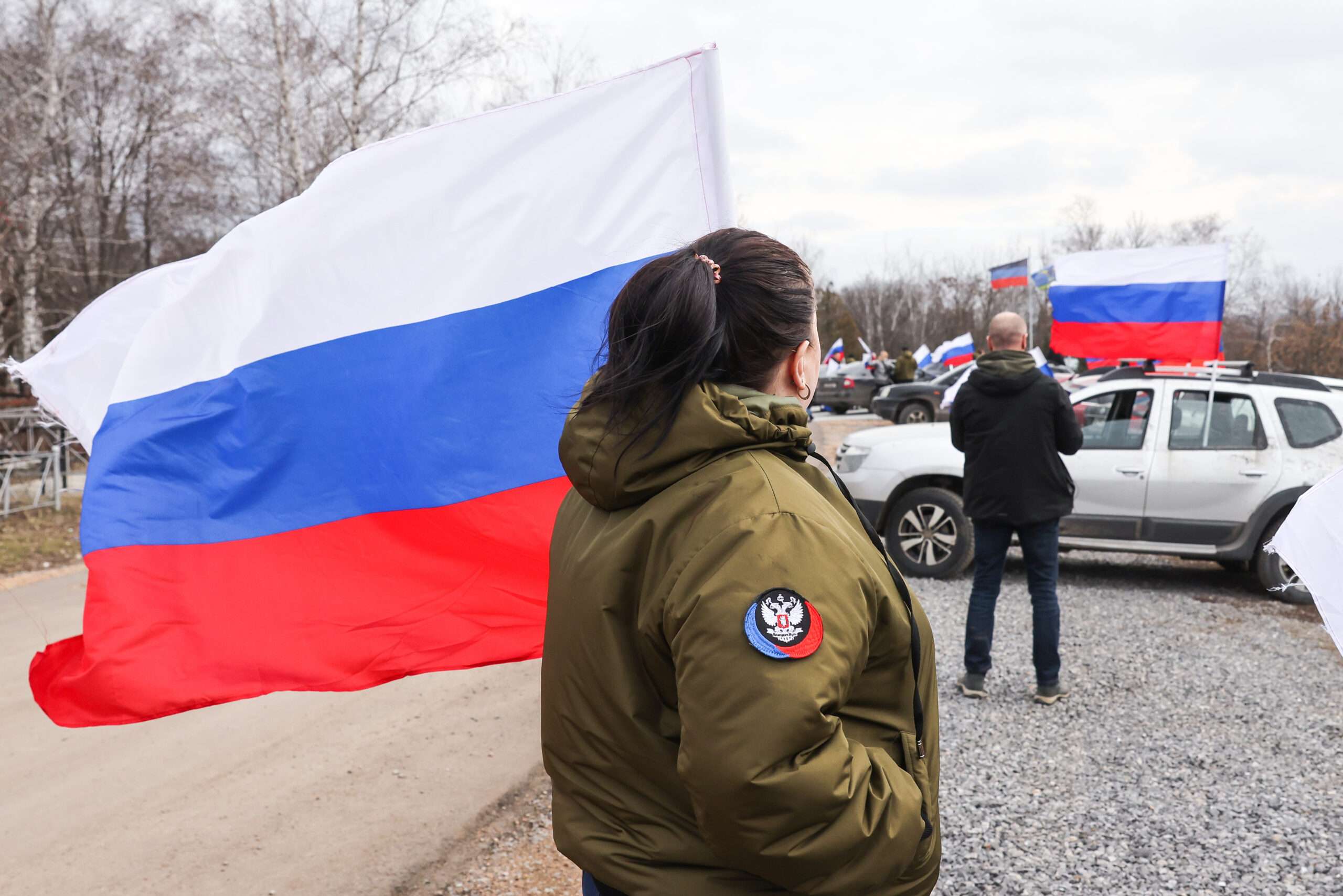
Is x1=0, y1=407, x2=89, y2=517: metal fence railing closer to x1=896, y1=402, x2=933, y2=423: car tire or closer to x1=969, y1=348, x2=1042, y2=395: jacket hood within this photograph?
x1=969, y1=348, x2=1042, y2=395: jacket hood

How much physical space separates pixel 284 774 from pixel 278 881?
3.54 ft

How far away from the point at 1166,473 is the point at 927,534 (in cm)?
198

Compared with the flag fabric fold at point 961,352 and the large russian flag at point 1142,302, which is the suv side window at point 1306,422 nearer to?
the large russian flag at point 1142,302

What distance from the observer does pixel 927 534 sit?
8703 mm

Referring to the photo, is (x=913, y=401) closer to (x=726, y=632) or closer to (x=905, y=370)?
(x=905, y=370)

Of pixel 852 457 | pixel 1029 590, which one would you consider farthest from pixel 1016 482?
pixel 852 457

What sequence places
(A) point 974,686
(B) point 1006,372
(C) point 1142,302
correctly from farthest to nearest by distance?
(C) point 1142,302 → (A) point 974,686 → (B) point 1006,372

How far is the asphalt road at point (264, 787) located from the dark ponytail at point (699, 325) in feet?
9.44

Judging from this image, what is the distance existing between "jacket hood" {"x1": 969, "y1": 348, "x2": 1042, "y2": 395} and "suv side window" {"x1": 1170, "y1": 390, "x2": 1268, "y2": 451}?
143 inches

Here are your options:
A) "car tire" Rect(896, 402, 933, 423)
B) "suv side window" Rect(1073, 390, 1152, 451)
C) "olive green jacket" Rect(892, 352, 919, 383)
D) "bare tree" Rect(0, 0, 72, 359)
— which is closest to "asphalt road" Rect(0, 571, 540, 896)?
"suv side window" Rect(1073, 390, 1152, 451)

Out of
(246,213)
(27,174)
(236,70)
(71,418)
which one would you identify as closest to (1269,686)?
(71,418)

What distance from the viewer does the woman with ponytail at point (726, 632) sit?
4.43 feet

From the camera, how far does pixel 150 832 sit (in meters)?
4.16

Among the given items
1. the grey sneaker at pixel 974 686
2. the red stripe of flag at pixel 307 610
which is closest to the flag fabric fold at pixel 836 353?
the grey sneaker at pixel 974 686
